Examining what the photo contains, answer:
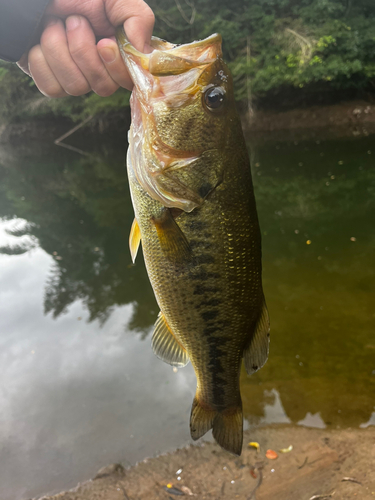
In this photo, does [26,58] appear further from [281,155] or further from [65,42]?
[281,155]

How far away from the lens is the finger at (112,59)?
4.56 ft

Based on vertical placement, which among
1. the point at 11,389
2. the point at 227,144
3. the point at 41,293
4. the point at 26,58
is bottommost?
the point at 41,293

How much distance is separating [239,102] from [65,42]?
63.8 ft

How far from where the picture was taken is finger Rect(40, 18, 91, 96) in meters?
1.44

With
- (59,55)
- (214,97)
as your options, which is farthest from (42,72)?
(214,97)

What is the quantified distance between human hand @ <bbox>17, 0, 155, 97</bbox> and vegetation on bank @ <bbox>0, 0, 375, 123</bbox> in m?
18.0

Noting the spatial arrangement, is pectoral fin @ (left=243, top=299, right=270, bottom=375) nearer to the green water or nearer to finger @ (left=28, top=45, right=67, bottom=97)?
finger @ (left=28, top=45, right=67, bottom=97)

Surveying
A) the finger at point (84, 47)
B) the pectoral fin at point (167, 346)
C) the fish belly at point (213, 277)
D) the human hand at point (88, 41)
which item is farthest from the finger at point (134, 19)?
the pectoral fin at point (167, 346)

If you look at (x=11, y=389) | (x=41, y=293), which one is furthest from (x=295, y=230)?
(x=11, y=389)

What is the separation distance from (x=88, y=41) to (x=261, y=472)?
10.7 ft

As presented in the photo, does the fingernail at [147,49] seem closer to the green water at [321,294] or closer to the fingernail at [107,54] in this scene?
the fingernail at [107,54]

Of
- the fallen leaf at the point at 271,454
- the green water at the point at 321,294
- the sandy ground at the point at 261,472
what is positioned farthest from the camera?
the green water at the point at 321,294

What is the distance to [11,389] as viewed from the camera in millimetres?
4348

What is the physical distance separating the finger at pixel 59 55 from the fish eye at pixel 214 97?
0.53 m
